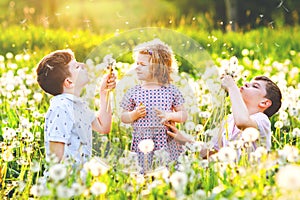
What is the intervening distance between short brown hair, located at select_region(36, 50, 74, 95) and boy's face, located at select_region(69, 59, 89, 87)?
0.03 m

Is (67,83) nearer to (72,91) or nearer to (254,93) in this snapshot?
(72,91)

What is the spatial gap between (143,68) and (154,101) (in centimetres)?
20

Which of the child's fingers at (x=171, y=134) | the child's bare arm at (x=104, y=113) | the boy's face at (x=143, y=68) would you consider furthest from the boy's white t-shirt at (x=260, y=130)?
the child's bare arm at (x=104, y=113)

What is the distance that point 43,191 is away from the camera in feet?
8.75

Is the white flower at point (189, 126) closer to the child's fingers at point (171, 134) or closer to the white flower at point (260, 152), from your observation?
the child's fingers at point (171, 134)

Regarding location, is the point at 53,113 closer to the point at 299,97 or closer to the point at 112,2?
the point at 299,97

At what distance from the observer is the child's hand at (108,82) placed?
12.2 ft

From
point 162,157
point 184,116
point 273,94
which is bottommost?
point 162,157

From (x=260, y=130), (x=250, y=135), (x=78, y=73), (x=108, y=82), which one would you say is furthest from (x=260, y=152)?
(x=78, y=73)

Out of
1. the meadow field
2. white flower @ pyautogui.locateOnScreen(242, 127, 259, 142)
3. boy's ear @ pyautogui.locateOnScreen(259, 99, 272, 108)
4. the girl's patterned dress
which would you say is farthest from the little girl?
white flower @ pyautogui.locateOnScreen(242, 127, 259, 142)

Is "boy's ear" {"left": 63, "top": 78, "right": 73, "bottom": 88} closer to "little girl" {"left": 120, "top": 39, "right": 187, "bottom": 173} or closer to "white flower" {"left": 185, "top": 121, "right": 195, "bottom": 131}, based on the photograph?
"little girl" {"left": 120, "top": 39, "right": 187, "bottom": 173}

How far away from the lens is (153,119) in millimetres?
3756

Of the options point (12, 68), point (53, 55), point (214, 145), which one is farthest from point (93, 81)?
point (12, 68)

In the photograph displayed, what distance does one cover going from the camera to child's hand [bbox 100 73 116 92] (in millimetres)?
3719
